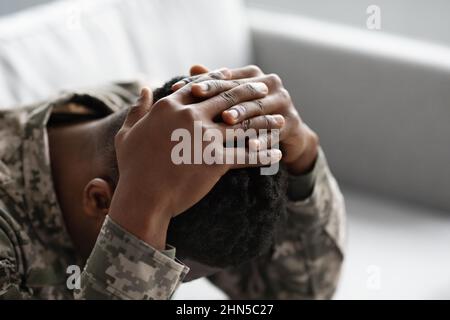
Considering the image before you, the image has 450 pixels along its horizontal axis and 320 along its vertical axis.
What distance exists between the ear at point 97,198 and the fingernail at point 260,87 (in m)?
0.22

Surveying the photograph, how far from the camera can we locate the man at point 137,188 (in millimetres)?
778

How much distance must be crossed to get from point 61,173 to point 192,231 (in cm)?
23

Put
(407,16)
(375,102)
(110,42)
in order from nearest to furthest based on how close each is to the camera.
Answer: (110,42)
(375,102)
(407,16)

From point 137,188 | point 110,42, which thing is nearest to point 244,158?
point 137,188

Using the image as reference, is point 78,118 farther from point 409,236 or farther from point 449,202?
point 449,202

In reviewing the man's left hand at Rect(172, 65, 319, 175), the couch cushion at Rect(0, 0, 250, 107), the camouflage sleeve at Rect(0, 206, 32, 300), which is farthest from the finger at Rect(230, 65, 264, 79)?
the couch cushion at Rect(0, 0, 250, 107)

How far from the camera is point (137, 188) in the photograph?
0.78m

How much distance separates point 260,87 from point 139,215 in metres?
0.22

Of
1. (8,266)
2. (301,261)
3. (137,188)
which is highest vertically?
(137,188)

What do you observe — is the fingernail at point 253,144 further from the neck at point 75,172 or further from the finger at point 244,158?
the neck at point 75,172

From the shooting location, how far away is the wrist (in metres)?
0.78

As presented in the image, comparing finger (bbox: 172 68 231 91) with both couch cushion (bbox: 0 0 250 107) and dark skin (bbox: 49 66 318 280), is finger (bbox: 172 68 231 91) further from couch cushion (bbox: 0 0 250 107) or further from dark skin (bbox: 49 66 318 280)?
couch cushion (bbox: 0 0 250 107)

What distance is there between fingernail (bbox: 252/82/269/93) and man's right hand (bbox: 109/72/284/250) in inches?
2.5

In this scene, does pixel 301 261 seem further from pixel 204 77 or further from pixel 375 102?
pixel 375 102
